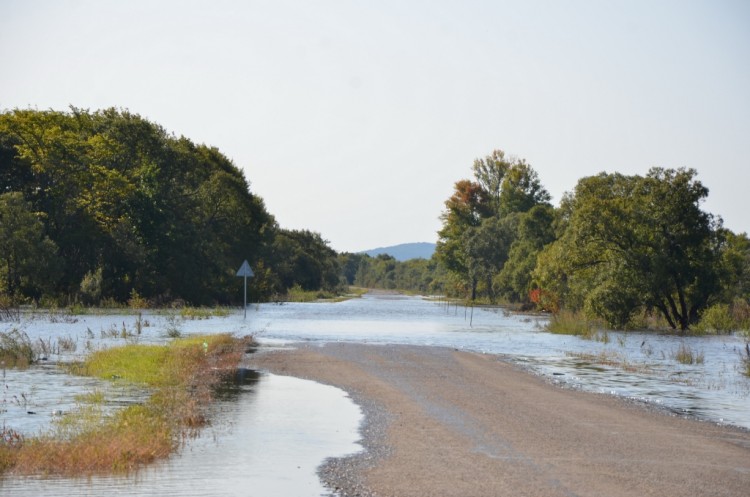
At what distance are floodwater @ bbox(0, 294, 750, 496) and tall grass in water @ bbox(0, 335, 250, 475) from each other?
1.41 feet

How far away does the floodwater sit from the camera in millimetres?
11531

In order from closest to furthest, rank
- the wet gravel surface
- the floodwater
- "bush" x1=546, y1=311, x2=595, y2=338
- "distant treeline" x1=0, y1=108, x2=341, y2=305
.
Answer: the wet gravel surface
the floodwater
"bush" x1=546, y1=311, x2=595, y2=338
"distant treeline" x1=0, y1=108, x2=341, y2=305

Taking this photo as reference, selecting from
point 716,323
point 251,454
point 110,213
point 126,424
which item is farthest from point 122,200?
point 251,454

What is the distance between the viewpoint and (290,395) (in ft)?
66.0

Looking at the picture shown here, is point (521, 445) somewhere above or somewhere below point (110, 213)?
below

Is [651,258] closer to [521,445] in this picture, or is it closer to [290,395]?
[290,395]

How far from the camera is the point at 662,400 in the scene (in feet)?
66.3

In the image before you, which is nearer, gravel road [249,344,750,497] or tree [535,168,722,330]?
gravel road [249,344,750,497]

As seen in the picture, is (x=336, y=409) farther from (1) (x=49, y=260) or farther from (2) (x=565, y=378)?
(1) (x=49, y=260)

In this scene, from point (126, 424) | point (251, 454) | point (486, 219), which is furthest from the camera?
point (486, 219)

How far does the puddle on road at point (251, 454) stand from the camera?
36.1ft

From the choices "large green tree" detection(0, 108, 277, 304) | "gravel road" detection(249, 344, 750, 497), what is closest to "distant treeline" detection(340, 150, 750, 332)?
"gravel road" detection(249, 344, 750, 497)

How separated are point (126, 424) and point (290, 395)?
606 cm

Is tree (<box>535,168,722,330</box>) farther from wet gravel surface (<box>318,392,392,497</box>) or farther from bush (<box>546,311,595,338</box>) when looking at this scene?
wet gravel surface (<box>318,392,392,497</box>)
